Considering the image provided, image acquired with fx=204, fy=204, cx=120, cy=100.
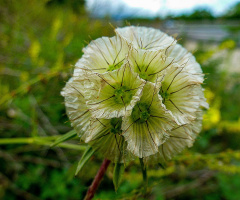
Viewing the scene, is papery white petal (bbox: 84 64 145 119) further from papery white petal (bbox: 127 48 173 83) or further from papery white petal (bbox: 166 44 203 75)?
papery white petal (bbox: 166 44 203 75)

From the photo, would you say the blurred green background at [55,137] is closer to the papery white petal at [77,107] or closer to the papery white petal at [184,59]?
the papery white petal at [77,107]

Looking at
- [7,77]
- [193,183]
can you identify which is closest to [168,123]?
[193,183]

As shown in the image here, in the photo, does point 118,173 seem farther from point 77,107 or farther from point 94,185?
point 77,107

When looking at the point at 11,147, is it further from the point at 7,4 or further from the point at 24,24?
the point at 7,4

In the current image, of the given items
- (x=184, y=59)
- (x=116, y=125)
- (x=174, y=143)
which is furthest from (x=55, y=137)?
(x=184, y=59)

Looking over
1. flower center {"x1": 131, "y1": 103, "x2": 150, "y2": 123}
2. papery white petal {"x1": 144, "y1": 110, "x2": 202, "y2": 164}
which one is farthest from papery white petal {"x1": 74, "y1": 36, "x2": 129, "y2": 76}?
papery white petal {"x1": 144, "y1": 110, "x2": 202, "y2": 164}
